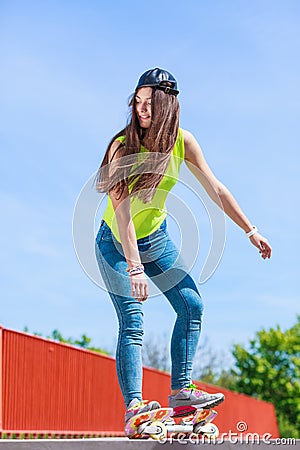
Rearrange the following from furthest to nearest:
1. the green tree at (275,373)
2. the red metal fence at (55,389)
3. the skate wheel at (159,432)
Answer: the green tree at (275,373) < the red metal fence at (55,389) < the skate wheel at (159,432)

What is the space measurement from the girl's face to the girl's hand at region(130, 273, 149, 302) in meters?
0.77

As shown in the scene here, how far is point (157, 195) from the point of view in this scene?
4488 millimetres

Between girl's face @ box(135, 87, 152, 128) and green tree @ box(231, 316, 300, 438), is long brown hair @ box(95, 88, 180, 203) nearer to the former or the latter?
girl's face @ box(135, 87, 152, 128)

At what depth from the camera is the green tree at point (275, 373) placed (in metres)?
55.5

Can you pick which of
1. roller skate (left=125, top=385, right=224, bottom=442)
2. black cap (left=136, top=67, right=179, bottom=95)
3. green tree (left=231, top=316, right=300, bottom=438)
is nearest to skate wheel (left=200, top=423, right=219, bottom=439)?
roller skate (left=125, top=385, right=224, bottom=442)

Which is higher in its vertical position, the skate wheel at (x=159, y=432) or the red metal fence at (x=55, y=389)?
the red metal fence at (x=55, y=389)

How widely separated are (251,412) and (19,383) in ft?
69.3

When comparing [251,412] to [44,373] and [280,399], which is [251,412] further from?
[280,399]

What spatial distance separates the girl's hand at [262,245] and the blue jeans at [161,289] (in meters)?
0.39

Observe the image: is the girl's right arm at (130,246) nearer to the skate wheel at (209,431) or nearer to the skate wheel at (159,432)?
the skate wheel at (159,432)

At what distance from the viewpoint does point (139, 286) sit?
429 cm

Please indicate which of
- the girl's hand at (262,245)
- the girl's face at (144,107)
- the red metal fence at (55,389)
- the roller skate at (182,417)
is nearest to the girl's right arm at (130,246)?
the girl's face at (144,107)

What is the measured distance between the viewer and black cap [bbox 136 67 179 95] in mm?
4516

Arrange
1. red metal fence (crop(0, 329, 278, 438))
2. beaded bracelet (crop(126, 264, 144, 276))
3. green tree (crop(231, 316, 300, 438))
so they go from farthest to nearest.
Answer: green tree (crop(231, 316, 300, 438))
red metal fence (crop(0, 329, 278, 438))
beaded bracelet (crop(126, 264, 144, 276))
